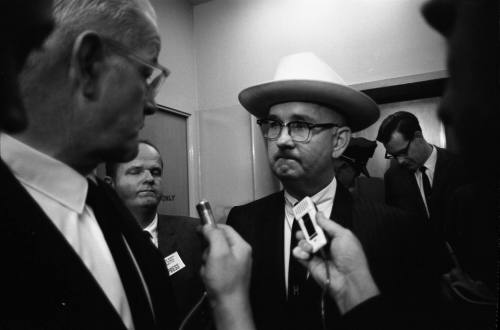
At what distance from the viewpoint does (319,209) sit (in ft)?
4.80

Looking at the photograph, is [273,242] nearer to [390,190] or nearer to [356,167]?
[356,167]

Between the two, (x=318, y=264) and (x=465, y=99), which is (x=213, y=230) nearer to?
(x=318, y=264)

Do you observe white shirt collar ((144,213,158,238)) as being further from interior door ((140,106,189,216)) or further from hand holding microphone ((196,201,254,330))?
hand holding microphone ((196,201,254,330))

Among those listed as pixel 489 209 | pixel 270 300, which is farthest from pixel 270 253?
pixel 489 209

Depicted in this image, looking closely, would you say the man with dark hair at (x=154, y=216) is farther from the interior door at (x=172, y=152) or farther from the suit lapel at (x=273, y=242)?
the interior door at (x=172, y=152)

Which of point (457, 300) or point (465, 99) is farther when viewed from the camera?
point (457, 300)

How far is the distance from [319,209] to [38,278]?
1127 mm

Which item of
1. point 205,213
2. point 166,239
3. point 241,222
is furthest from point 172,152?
point 205,213

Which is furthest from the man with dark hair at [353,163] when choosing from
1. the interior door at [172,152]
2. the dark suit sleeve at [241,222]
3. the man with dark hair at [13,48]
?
the man with dark hair at [13,48]

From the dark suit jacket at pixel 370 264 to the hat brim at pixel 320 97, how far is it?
39 cm

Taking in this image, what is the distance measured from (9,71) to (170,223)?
5.55 feet

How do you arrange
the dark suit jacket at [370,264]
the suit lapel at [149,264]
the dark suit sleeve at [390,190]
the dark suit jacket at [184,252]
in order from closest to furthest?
the suit lapel at [149,264], the dark suit jacket at [370,264], the dark suit jacket at [184,252], the dark suit sleeve at [390,190]

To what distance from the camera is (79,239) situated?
0.65m

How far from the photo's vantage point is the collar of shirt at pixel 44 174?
589 mm
